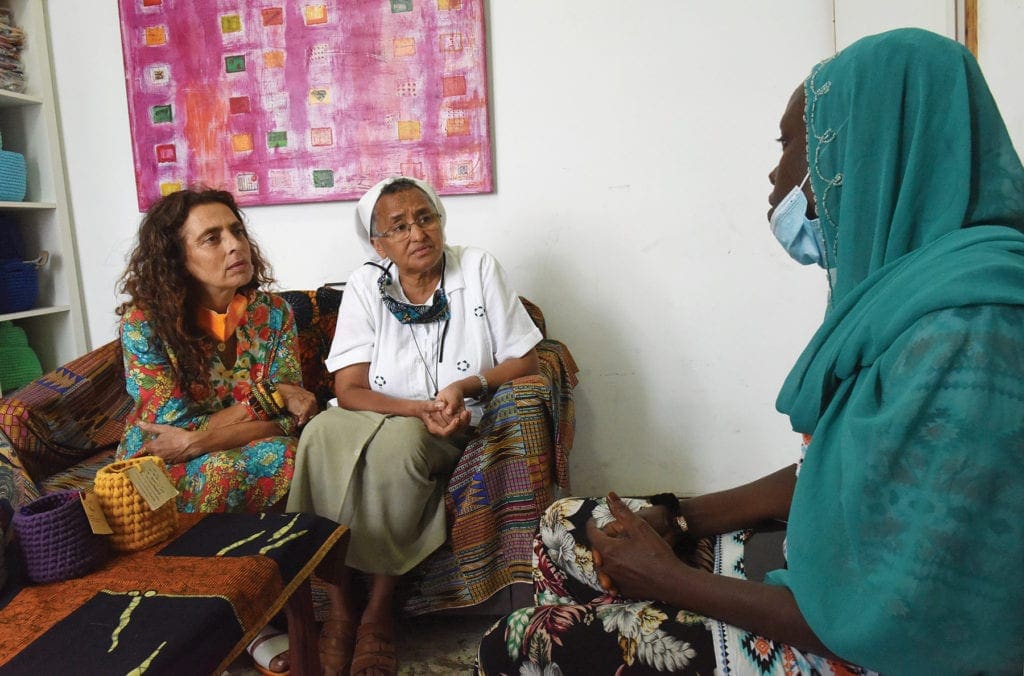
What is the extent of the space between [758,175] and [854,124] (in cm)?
166

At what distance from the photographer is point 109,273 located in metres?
3.00

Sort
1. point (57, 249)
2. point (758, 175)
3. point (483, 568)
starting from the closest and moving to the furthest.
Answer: point (483, 568) < point (758, 175) < point (57, 249)

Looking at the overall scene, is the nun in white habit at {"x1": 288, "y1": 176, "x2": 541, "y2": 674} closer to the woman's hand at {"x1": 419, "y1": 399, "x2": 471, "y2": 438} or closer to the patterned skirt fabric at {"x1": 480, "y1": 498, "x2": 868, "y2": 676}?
the woman's hand at {"x1": 419, "y1": 399, "x2": 471, "y2": 438}

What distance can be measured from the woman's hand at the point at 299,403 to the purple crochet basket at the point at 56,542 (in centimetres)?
82

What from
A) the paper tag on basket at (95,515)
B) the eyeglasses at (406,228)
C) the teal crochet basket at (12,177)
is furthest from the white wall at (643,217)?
the paper tag on basket at (95,515)

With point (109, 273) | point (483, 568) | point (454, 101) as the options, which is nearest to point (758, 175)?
point (454, 101)

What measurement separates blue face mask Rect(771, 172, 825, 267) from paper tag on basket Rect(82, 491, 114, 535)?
1263 millimetres

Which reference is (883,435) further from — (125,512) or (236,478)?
(236,478)

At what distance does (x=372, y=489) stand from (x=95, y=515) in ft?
2.24

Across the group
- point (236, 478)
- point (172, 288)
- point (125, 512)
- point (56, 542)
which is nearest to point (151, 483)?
point (125, 512)

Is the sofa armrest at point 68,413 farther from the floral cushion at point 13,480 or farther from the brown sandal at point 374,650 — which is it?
the brown sandal at point 374,650

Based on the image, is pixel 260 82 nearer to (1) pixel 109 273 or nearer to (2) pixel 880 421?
(1) pixel 109 273

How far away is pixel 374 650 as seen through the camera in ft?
5.56

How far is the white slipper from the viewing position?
1.71 metres
